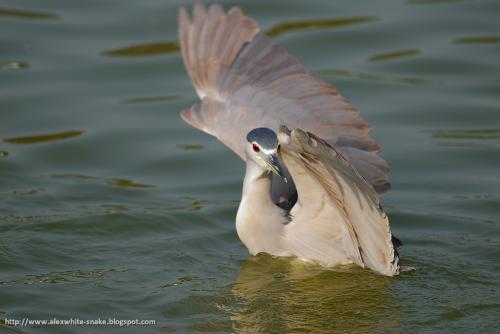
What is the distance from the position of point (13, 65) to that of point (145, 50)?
4.87ft

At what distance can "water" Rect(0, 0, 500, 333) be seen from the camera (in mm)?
6652

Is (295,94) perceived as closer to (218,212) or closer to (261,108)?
(261,108)

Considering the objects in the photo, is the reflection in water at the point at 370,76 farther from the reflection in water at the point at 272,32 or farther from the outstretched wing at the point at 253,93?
the outstretched wing at the point at 253,93

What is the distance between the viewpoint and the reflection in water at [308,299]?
20.9ft

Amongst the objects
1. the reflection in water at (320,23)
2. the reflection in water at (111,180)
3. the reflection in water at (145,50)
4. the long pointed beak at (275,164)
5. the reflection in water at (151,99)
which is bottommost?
the reflection in water at (111,180)

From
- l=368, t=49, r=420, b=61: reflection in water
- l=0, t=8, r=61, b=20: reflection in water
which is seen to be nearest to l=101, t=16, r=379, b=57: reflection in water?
l=368, t=49, r=420, b=61: reflection in water

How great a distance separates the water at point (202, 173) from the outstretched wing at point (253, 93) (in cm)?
78

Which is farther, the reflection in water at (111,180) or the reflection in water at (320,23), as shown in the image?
the reflection in water at (320,23)

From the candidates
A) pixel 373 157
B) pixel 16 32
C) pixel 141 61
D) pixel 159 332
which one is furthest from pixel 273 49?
pixel 16 32

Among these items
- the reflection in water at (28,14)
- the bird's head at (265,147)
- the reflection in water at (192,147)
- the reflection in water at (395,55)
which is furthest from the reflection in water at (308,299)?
the reflection in water at (28,14)

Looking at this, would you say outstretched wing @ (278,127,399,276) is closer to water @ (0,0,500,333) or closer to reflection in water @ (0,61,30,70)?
water @ (0,0,500,333)

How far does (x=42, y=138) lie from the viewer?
32.2ft

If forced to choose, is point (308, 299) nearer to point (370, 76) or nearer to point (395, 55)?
point (370, 76)

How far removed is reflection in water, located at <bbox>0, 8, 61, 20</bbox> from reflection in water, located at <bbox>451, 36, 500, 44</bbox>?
4.68 m
